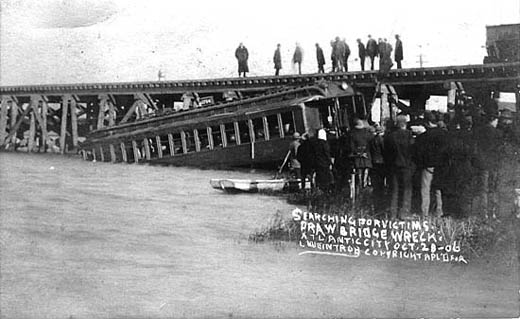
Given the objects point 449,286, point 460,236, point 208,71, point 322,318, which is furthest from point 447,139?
point 208,71

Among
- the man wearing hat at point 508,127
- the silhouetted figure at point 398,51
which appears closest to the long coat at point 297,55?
the silhouetted figure at point 398,51

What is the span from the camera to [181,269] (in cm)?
596

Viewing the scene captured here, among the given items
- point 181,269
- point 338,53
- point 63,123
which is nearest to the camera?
point 181,269

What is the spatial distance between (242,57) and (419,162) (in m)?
2.19

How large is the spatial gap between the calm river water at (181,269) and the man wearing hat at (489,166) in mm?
673

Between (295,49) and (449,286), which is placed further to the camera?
(295,49)

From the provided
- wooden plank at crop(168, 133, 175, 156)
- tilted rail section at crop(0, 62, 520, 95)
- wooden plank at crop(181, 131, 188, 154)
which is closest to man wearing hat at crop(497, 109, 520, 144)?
tilted rail section at crop(0, 62, 520, 95)

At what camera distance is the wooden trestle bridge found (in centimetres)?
756

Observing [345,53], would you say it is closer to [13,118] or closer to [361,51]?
[361,51]

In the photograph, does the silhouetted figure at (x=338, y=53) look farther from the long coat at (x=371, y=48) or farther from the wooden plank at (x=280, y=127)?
the wooden plank at (x=280, y=127)

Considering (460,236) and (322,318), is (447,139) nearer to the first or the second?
(460,236)

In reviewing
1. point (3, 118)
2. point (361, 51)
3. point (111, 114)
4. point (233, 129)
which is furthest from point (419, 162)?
point (3, 118)

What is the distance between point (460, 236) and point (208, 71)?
3363 mm

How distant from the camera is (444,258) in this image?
5.85m
